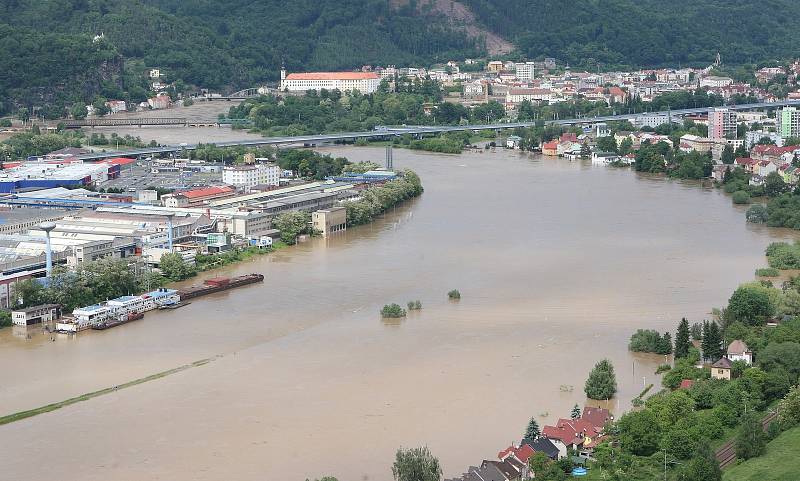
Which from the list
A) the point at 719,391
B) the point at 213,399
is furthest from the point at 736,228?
the point at 213,399

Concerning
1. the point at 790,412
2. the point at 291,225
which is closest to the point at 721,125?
the point at 291,225

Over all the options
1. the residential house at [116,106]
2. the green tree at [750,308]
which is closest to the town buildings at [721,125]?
the residential house at [116,106]

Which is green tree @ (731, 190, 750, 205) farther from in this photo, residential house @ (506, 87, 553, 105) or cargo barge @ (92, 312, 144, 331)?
residential house @ (506, 87, 553, 105)

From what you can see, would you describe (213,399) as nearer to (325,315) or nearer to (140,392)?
(140,392)

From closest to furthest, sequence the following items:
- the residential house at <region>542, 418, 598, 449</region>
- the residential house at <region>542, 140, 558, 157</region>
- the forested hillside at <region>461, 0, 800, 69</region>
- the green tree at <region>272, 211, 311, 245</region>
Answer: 1. the residential house at <region>542, 418, 598, 449</region>
2. the green tree at <region>272, 211, 311, 245</region>
3. the residential house at <region>542, 140, 558, 157</region>
4. the forested hillside at <region>461, 0, 800, 69</region>

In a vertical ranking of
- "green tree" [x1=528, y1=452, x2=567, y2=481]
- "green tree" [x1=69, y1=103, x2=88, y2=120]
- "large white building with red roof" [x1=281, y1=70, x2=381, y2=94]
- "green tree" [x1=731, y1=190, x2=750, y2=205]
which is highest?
"large white building with red roof" [x1=281, y1=70, x2=381, y2=94]

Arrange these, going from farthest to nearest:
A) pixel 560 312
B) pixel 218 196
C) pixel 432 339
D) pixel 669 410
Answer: pixel 218 196 < pixel 560 312 < pixel 432 339 < pixel 669 410

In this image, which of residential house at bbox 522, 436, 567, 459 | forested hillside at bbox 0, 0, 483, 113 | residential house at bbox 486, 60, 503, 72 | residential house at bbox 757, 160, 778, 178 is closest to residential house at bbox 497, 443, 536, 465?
residential house at bbox 522, 436, 567, 459

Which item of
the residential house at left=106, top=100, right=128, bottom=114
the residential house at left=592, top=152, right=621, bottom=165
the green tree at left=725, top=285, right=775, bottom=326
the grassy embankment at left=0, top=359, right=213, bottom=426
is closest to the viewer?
the grassy embankment at left=0, top=359, right=213, bottom=426
